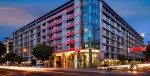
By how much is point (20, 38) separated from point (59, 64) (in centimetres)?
5682

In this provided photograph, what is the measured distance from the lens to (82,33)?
74875mm

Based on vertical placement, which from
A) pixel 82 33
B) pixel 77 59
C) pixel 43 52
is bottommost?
pixel 77 59

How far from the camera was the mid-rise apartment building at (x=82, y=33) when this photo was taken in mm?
73812

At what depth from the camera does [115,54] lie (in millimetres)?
98312

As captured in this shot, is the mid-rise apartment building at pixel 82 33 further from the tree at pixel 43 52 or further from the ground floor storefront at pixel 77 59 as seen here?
the tree at pixel 43 52

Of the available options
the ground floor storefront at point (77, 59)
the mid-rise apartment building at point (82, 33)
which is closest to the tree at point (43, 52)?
the mid-rise apartment building at point (82, 33)

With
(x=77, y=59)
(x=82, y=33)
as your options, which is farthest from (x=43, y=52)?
(x=82, y=33)

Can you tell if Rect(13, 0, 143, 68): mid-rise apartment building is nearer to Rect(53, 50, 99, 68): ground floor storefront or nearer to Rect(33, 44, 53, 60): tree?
Rect(53, 50, 99, 68): ground floor storefront

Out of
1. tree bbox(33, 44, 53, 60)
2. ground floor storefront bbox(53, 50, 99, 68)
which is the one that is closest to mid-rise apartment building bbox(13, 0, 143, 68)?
ground floor storefront bbox(53, 50, 99, 68)

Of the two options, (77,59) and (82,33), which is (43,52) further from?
(82,33)

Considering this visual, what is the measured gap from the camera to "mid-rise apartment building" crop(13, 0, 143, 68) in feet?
242

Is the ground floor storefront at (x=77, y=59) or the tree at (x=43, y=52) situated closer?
the ground floor storefront at (x=77, y=59)

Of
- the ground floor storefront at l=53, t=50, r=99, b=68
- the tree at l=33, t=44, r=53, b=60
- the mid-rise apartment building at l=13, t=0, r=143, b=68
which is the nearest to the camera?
the mid-rise apartment building at l=13, t=0, r=143, b=68

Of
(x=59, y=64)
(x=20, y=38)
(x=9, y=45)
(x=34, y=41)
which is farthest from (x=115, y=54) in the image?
(x=9, y=45)
